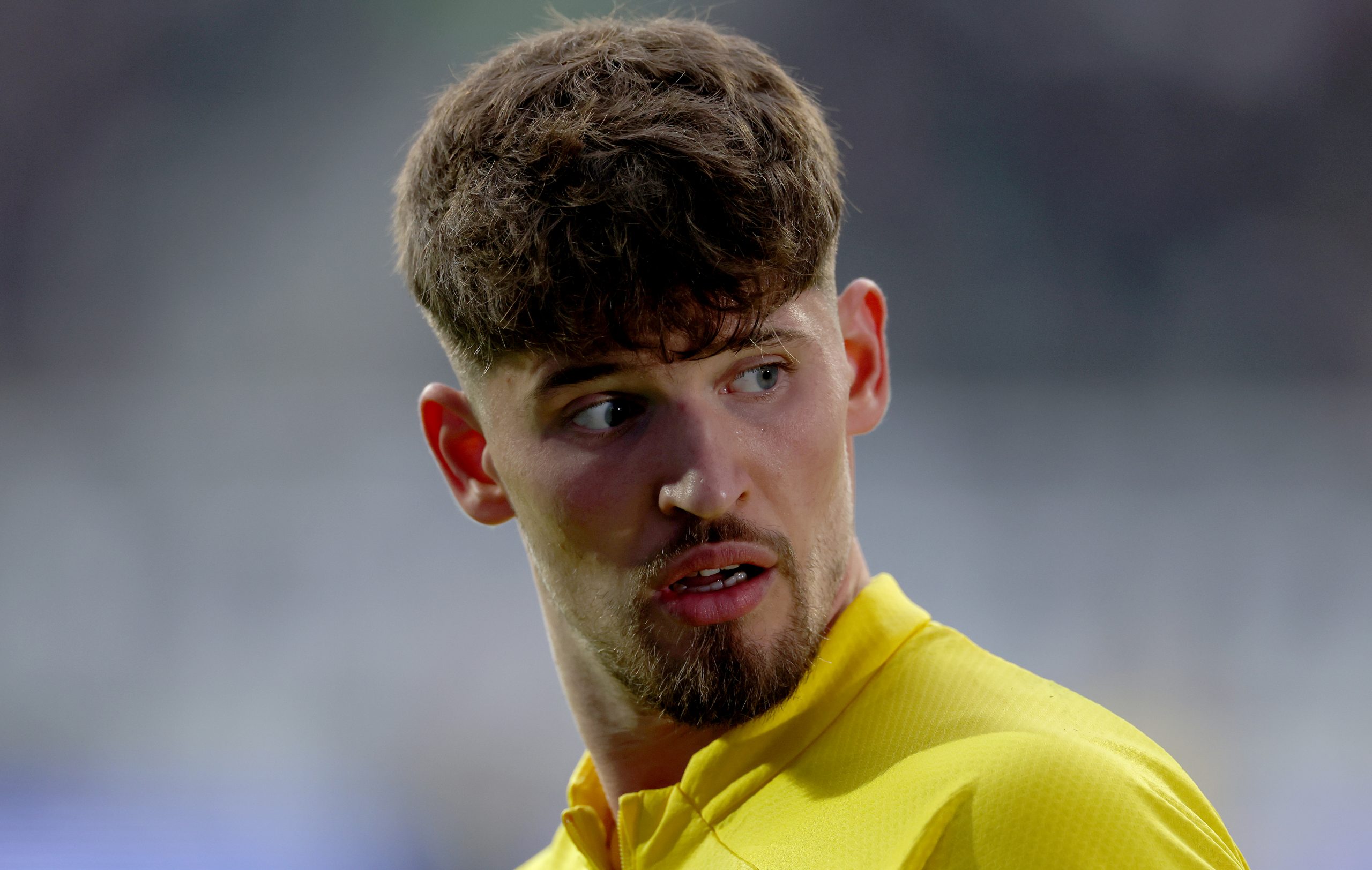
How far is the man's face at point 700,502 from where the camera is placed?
35.1 inches

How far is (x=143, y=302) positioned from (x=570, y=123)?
4.61m

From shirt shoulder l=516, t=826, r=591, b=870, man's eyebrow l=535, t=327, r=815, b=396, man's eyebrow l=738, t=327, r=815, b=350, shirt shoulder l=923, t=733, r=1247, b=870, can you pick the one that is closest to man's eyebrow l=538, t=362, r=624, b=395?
man's eyebrow l=535, t=327, r=815, b=396

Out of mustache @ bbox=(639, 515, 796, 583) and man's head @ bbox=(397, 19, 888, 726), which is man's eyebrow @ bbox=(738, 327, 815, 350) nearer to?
man's head @ bbox=(397, 19, 888, 726)

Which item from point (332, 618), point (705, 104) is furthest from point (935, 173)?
point (705, 104)

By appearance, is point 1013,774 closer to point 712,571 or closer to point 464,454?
point 712,571

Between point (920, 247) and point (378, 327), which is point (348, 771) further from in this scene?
point (920, 247)

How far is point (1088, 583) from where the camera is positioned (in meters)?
4.37

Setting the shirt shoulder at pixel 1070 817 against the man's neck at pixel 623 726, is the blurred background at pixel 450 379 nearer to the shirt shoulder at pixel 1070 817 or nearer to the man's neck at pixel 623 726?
the man's neck at pixel 623 726

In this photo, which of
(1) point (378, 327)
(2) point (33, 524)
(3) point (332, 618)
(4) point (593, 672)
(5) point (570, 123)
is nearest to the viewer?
(5) point (570, 123)

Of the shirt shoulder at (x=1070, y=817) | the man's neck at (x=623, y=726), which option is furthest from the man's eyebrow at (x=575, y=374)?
the shirt shoulder at (x=1070, y=817)

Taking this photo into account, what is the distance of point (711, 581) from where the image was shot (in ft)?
3.02

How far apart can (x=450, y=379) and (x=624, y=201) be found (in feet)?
13.5

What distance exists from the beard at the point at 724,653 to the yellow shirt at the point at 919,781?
2cm

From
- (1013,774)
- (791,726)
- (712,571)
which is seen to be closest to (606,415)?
(712,571)
